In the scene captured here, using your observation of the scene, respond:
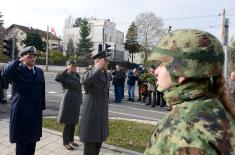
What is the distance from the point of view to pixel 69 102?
7.35 m

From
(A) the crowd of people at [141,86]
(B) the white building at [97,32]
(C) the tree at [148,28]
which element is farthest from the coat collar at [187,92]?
(B) the white building at [97,32]

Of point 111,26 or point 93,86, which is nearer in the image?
point 93,86

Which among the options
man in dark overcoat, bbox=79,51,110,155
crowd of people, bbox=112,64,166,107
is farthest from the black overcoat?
crowd of people, bbox=112,64,166,107

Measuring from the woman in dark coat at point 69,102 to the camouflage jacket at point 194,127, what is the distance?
5501mm

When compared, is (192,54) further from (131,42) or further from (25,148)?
(131,42)

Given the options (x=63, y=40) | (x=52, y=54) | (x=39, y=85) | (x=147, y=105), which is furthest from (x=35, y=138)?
(x=63, y=40)

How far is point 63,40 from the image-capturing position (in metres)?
100

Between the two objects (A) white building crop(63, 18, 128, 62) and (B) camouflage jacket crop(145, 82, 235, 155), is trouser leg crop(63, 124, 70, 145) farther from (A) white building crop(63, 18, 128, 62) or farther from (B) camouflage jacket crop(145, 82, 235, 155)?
(A) white building crop(63, 18, 128, 62)

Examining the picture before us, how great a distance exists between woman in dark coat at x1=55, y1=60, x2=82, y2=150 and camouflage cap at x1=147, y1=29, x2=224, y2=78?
551cm

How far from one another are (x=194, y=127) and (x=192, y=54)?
0.34 m

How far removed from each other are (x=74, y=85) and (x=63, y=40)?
310 ft

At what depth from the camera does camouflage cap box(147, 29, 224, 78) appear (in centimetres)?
180

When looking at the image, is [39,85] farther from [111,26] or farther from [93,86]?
[111,26]

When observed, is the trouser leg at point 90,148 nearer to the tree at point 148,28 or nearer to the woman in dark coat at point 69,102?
the woman in dark coat at point 69,102
